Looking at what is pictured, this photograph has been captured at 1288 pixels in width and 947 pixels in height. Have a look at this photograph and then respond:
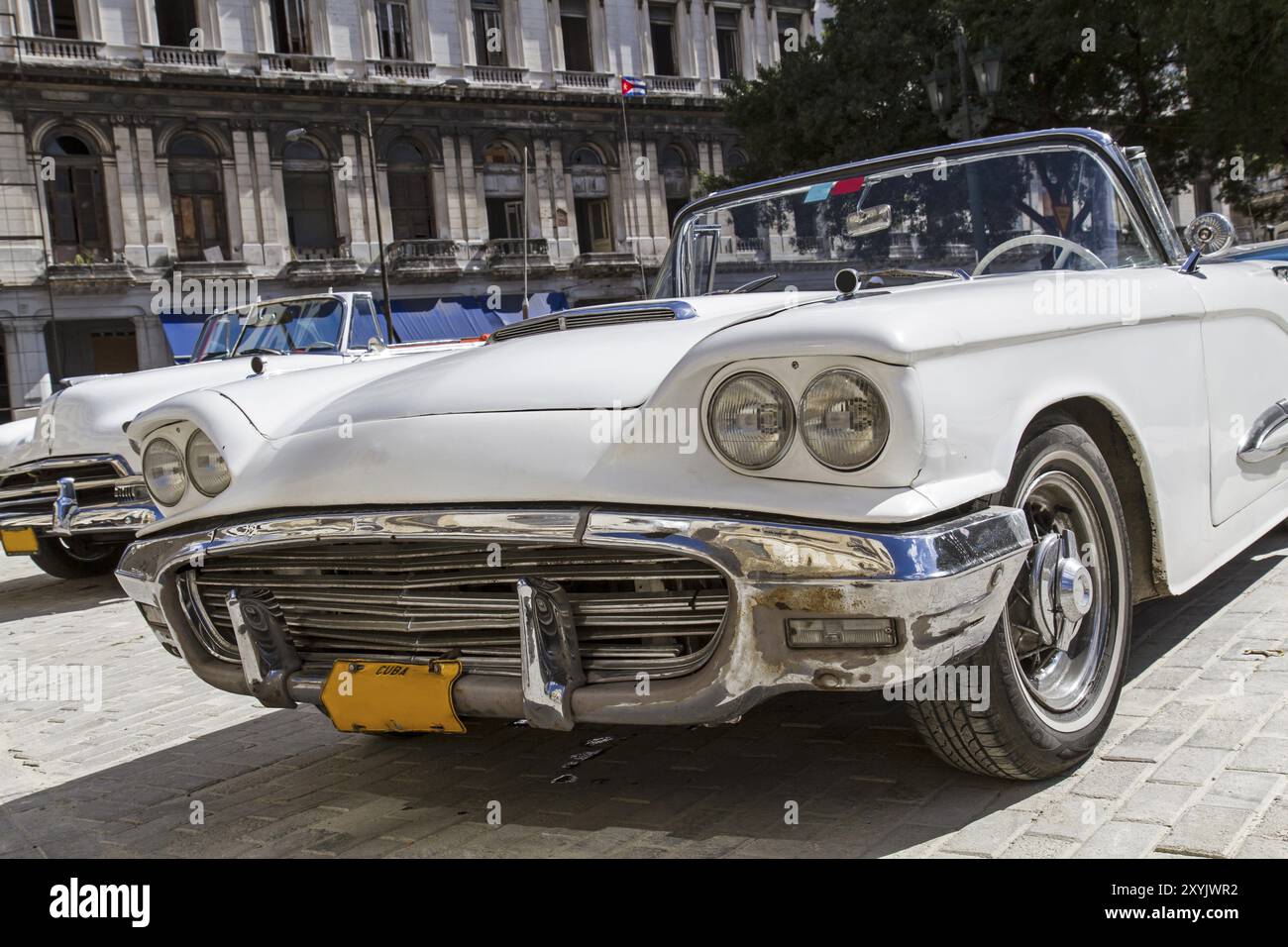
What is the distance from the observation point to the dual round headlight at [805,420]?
2.17 m

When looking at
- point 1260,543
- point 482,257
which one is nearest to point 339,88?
point 482,257

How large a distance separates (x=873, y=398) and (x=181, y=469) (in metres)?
1.74

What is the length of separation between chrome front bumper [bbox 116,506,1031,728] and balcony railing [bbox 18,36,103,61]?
98.9 feet

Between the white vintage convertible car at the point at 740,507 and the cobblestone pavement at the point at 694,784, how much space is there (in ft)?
0.63

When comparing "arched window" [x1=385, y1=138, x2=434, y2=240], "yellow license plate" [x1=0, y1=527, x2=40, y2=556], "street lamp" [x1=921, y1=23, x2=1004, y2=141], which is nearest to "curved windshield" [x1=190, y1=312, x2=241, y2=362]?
"yellow license plate" [x1=0, y1=527, x2=40, y2=556]

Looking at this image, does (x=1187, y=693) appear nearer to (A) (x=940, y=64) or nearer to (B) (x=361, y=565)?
(B) (x=361, y=565)

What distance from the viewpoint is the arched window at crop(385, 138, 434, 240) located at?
3259 centimetres

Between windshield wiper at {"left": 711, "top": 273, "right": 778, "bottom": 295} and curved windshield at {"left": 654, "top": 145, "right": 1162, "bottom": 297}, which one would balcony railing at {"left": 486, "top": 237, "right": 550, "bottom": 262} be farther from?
curved windshield at {"left": 654, "top": 145, "right": 1162, "bottom": 297}

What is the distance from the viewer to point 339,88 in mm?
31234

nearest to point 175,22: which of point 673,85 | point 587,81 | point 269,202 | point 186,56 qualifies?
point 186,56

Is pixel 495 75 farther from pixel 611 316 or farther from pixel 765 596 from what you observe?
pixel 765 596

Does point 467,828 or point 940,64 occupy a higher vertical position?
point 940,64

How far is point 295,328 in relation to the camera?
830 cm
